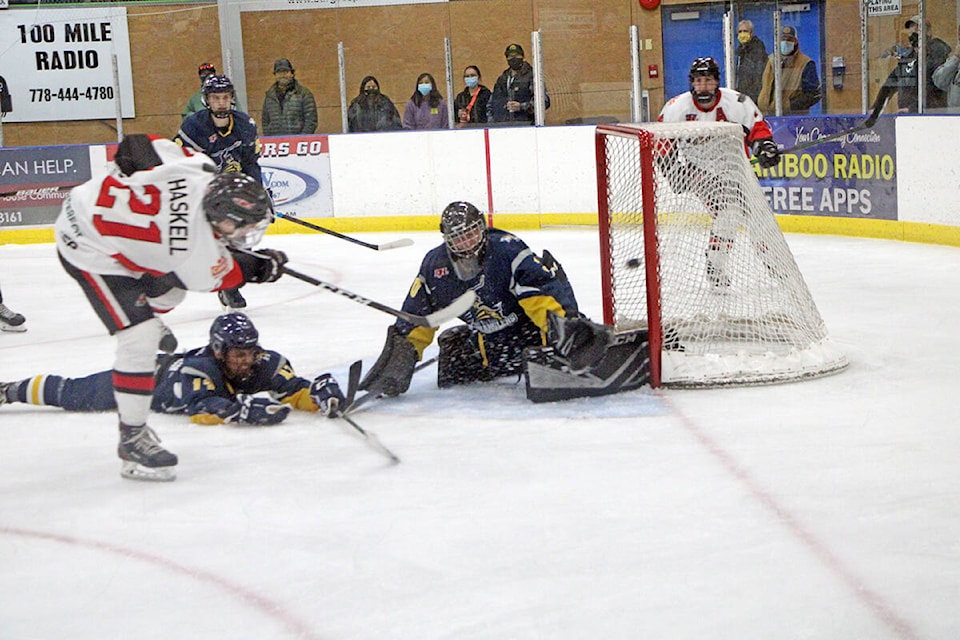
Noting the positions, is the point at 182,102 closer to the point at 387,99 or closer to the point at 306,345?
the point at 387,99

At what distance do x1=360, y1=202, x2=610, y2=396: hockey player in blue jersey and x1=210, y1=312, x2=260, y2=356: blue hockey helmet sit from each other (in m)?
0.52

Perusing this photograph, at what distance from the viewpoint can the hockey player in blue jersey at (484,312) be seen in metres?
3.97

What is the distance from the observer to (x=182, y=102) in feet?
36.8

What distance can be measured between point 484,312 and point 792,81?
197 inches

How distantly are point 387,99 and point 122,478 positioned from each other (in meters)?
6.87

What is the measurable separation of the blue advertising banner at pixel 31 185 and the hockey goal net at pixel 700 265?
636cm

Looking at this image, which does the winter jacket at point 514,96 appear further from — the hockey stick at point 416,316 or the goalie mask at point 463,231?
the hockey stick at point 416,316

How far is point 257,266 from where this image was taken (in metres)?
3.46

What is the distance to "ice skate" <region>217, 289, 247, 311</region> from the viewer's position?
19.8 feet

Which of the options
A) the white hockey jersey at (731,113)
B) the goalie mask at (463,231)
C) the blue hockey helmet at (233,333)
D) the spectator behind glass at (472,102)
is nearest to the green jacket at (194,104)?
the spectator behind glass at (472,102)

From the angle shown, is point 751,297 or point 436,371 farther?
point 436,371

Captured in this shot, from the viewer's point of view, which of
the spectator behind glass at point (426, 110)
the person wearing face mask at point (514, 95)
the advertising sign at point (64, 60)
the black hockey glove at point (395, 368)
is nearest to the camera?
the black hockey glove at point (395, 368)

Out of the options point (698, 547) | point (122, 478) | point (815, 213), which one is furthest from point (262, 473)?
point (815, 213)

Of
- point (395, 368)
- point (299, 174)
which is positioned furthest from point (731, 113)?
point (299, 174)
